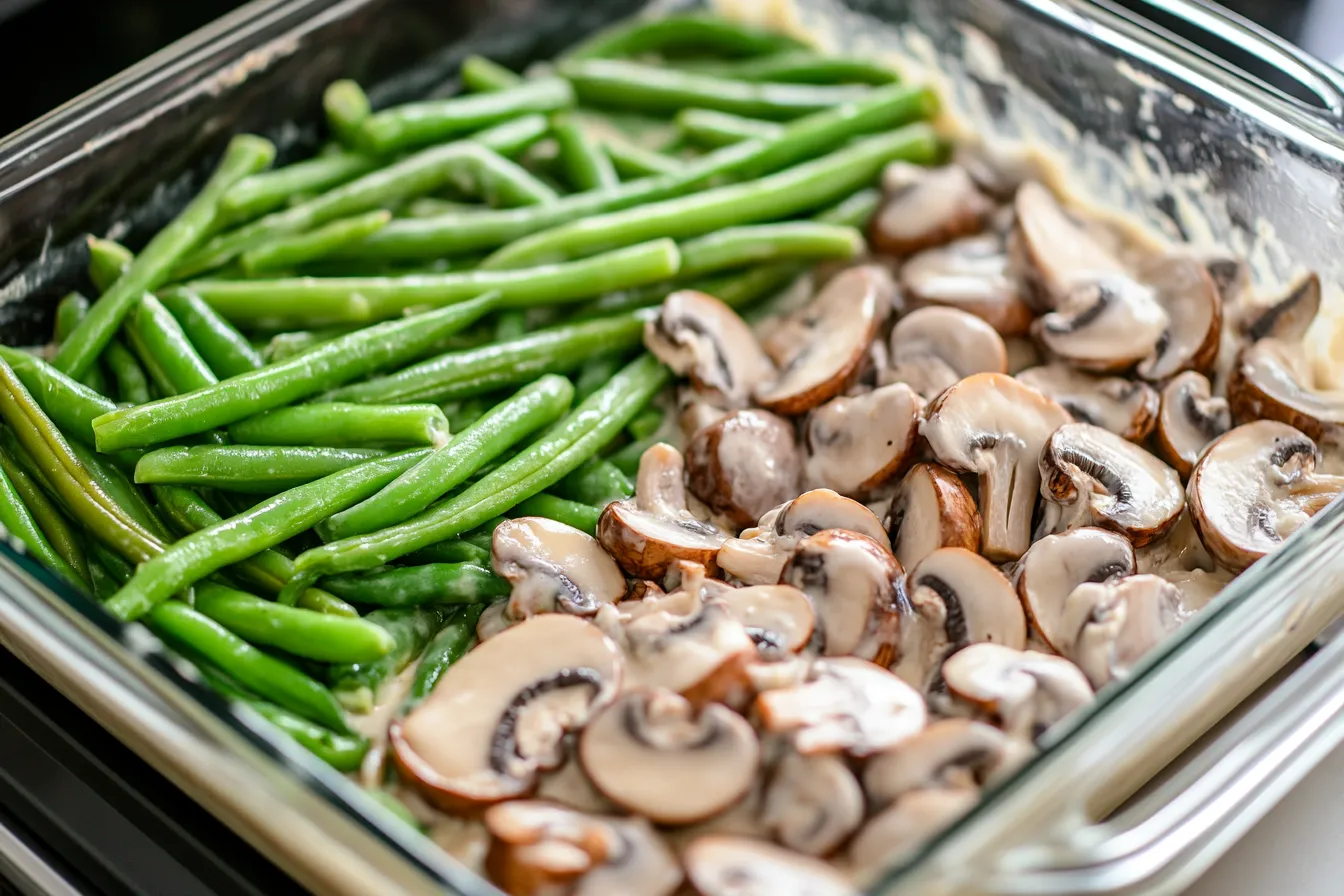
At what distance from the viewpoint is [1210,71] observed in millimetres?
2896

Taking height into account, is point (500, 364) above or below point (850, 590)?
below

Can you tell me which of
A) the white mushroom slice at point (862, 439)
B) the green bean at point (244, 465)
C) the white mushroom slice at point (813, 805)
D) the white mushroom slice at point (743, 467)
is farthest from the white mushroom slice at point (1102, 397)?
the green bean at point (244, 465)

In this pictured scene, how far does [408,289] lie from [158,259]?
536 millimetres

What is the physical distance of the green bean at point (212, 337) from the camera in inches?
102

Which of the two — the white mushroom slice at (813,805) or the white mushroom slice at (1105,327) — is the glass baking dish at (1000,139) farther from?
the white mushroom slice at (1105,327)

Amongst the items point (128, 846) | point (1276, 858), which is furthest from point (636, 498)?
point (1276, 858)

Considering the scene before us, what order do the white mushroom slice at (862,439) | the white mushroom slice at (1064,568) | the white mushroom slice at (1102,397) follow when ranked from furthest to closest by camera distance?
the white mushroom slice at (1102,397), the white mushroom slice at (862,439), the white mushroom slice at (1064,568)

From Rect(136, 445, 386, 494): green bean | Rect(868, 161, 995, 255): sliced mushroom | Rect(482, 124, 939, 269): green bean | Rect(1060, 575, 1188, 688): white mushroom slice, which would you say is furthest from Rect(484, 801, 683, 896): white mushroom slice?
Rect(868, 161, 995, 255): sliced mushroom

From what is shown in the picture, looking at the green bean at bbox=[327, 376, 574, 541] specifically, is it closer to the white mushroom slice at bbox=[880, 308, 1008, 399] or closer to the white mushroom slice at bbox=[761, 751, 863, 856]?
the white mushroom slice at bbox=[880, 308, 1008, 399]

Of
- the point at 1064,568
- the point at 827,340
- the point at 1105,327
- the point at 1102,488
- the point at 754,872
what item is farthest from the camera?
the point at 827,340

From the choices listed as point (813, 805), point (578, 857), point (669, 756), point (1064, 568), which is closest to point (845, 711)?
point (813, 805)

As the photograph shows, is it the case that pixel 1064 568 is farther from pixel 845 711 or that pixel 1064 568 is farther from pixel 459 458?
pixel 459 458

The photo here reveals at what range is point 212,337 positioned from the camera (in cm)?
262

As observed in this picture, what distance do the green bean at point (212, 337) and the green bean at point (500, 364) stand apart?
215mm
